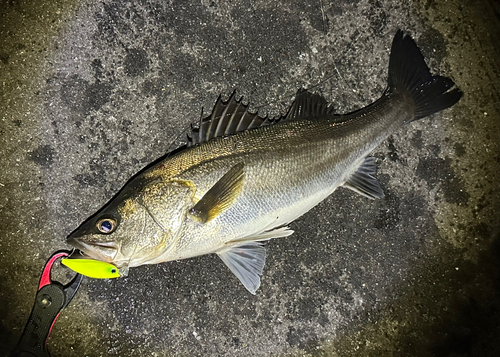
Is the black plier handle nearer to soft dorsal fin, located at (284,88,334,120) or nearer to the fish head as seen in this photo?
the fish head

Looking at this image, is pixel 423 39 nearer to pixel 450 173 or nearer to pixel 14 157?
pixel 450 173

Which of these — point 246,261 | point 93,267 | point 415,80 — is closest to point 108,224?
point 93,267

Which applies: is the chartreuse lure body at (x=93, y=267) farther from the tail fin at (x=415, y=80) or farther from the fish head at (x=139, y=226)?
the tail fin at (x=415, y=80)

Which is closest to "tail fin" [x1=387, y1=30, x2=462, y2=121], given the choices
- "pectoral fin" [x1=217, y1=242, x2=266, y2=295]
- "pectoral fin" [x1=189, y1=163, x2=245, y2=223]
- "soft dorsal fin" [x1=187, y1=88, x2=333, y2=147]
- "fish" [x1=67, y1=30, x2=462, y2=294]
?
"fish" [x1=67, y1=30, x2=462, y2=294]

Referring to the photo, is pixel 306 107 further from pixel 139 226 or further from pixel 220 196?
pixel 139 226

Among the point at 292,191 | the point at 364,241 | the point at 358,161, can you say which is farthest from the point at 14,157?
the point at 364,241

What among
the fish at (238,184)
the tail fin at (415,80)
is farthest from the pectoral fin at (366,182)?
the tail fin at (415,80)
